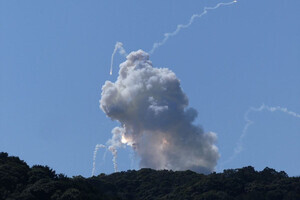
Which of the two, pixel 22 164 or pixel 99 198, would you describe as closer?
pixel 99 198

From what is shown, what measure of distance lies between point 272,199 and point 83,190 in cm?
6483

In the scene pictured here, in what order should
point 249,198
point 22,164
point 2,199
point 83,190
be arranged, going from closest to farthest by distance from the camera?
1. point 2,199
2. point 83,190
3. point 22,164
4. point 249,198

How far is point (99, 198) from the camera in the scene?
151 meters

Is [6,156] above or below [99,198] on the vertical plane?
above

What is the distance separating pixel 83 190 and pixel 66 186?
6103mm

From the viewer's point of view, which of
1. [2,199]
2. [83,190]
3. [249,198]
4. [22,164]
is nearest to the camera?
[2,199]

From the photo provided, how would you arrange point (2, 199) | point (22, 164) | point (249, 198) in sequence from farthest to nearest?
1. point (249, 198)
2. point (22, 164)
3. point (2, 199)

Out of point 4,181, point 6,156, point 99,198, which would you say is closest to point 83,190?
point 99,198

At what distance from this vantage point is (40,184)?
143625 mm

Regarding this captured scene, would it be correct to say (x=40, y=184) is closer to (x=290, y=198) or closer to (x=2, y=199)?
(x=2, y=199)

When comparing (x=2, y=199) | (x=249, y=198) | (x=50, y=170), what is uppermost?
(x=249, y=198)

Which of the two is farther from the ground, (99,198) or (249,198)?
(249,198)

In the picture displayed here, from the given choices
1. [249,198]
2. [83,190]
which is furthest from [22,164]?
[249,198]

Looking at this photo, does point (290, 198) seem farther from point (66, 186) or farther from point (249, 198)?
point (66, 186)
